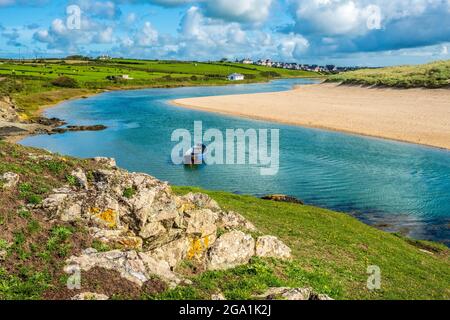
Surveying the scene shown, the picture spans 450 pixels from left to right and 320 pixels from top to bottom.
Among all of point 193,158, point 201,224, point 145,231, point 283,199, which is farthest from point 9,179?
point 193,158

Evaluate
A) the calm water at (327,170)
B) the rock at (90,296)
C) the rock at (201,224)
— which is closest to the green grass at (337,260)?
the rock at (90,296)

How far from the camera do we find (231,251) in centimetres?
1802

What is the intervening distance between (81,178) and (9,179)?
303 cm

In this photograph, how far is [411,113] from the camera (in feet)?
277

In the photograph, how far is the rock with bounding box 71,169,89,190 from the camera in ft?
60.5

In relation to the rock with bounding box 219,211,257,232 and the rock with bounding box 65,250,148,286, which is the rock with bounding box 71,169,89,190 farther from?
the rock with bounding box 219,211,257,232

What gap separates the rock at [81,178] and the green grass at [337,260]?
6728 millimetres

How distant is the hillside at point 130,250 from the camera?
13.1 meters

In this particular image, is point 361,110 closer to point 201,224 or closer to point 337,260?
point 337,260

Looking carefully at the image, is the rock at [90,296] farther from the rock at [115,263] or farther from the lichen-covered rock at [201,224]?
the lichen-covered rock at [201,224]

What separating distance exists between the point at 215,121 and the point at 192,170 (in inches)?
1593
